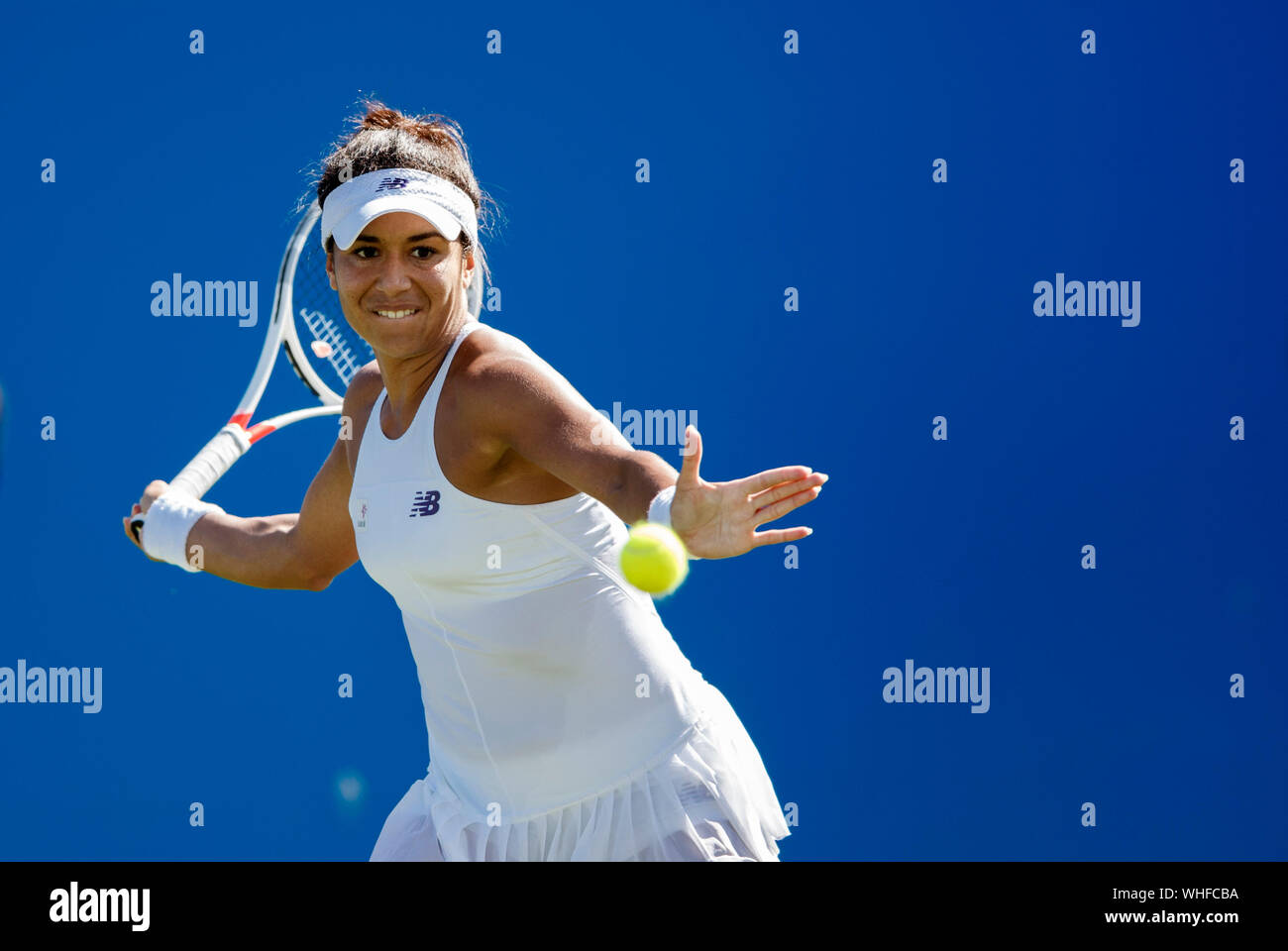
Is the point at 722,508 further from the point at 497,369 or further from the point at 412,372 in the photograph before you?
the point at 412,372

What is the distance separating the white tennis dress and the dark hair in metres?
0.29

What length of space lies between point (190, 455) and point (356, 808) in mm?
1015

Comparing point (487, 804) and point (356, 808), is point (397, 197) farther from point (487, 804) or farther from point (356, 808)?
point (356, 808)

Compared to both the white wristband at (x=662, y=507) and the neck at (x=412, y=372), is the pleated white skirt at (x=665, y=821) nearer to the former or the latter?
the white wristband at (x=662, y=507)

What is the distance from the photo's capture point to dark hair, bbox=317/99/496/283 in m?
1.84

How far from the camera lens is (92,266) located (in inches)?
142

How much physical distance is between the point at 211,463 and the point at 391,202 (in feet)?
3.50

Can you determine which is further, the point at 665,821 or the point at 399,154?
the point at 399,154

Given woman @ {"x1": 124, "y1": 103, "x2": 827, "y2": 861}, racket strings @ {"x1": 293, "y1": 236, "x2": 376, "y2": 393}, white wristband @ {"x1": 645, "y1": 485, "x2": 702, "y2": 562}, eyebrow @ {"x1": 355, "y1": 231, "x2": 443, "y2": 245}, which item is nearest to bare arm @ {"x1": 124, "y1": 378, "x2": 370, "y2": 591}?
woman @ {"x1": 124, "y1": 103, "x2": 827, "y2": 861}

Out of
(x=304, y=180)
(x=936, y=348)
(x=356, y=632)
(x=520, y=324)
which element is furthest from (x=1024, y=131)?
(x=356, y=632)

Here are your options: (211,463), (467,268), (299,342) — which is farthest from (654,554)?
(299,342)

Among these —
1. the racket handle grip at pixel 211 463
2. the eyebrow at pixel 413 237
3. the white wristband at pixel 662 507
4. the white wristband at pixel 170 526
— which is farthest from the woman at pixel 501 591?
the racket handle grip at pixel 211 463

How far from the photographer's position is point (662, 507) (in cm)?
139

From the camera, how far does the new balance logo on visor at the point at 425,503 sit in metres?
1.65
